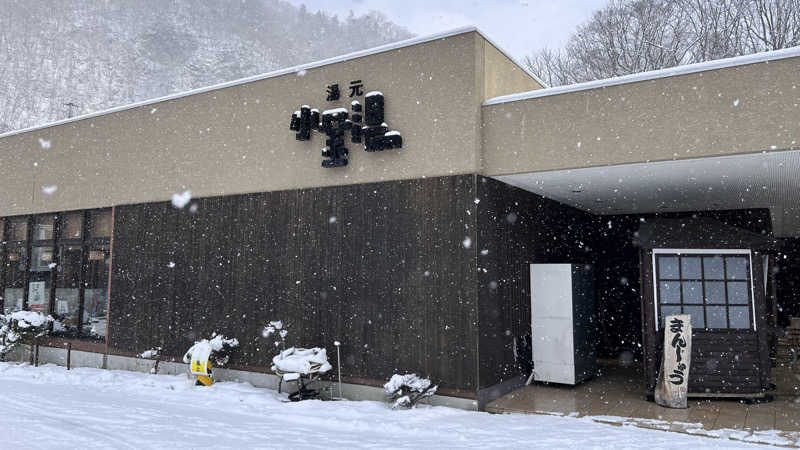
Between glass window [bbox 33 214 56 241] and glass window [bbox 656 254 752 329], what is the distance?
39.2 ft

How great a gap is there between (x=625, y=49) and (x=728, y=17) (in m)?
3.31

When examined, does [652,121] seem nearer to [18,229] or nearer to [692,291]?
[692,291]

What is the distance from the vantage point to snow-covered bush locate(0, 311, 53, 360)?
11.6 meters

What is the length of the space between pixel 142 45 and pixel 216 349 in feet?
247

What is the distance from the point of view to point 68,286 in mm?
12055

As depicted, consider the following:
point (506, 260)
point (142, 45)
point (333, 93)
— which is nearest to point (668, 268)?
point (506, 260)

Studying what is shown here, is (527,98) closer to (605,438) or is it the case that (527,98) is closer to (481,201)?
(481,201)

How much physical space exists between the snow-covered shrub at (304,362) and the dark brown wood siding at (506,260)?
223 cm

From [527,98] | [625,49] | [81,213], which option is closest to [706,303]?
[527,98]

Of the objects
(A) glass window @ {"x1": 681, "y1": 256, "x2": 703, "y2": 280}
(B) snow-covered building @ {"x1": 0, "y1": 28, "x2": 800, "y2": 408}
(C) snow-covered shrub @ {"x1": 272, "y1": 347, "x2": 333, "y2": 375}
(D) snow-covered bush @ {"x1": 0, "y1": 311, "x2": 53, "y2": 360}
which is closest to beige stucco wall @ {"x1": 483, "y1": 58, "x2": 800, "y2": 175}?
(B) snow-covered building @ {"x1": 0, "y1": 28, "x2": 800, "y2": 408}

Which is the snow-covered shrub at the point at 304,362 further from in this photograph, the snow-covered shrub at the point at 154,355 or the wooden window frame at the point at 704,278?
the wooden window frame at the point at 704,278

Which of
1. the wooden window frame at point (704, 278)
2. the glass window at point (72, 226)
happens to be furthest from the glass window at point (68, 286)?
the wooden window frame at point (704, 278)

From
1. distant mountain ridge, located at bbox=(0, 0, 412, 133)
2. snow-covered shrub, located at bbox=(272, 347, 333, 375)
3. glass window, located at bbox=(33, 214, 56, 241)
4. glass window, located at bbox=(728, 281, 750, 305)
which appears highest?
distant mountain ridge, located at bbox=(0, 0, 412, 133)

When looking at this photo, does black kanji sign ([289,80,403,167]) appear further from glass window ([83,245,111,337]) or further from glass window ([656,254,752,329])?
glass window ([83,245,111,337])
